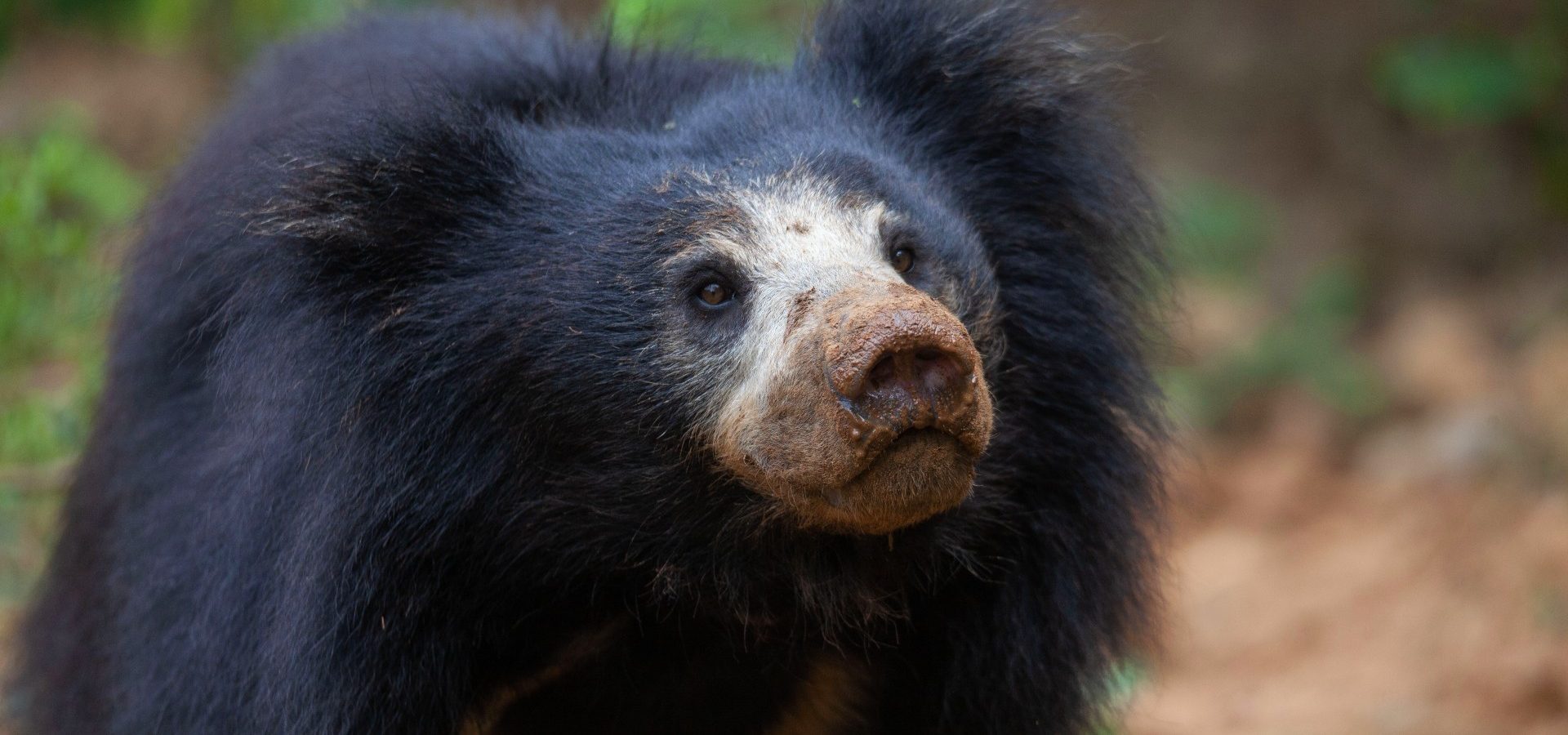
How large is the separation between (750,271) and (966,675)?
3.46 feet

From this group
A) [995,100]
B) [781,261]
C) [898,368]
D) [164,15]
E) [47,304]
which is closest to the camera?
[898,368]

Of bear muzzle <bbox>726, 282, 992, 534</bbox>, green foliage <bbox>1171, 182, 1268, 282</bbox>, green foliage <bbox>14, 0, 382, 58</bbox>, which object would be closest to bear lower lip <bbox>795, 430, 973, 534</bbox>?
bear muzzle <bbox>726, 282, 992, 534</bbox>

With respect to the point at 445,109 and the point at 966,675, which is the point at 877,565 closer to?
the point at 966,675

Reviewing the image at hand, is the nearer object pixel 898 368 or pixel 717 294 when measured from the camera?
pixel 898 368

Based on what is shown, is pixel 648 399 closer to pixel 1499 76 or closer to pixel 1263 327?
pixel 1499 76

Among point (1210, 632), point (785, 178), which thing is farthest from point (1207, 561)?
point (785, 178)

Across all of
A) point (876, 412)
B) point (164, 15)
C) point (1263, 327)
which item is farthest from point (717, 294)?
point (1263, 327)

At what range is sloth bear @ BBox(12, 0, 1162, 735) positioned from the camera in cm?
279

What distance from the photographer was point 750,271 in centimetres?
→ 276

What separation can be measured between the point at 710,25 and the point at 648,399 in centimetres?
243

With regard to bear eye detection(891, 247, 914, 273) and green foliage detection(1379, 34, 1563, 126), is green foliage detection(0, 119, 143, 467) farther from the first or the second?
green foliage detection(1379, 34, 1563, 126)

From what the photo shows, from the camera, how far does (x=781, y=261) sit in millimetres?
2748

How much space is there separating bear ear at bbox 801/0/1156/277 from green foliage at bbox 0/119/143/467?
92.0 inches

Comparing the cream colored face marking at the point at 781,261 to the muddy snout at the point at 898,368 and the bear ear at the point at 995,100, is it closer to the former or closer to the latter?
the muddy snout at the point at 898,368
